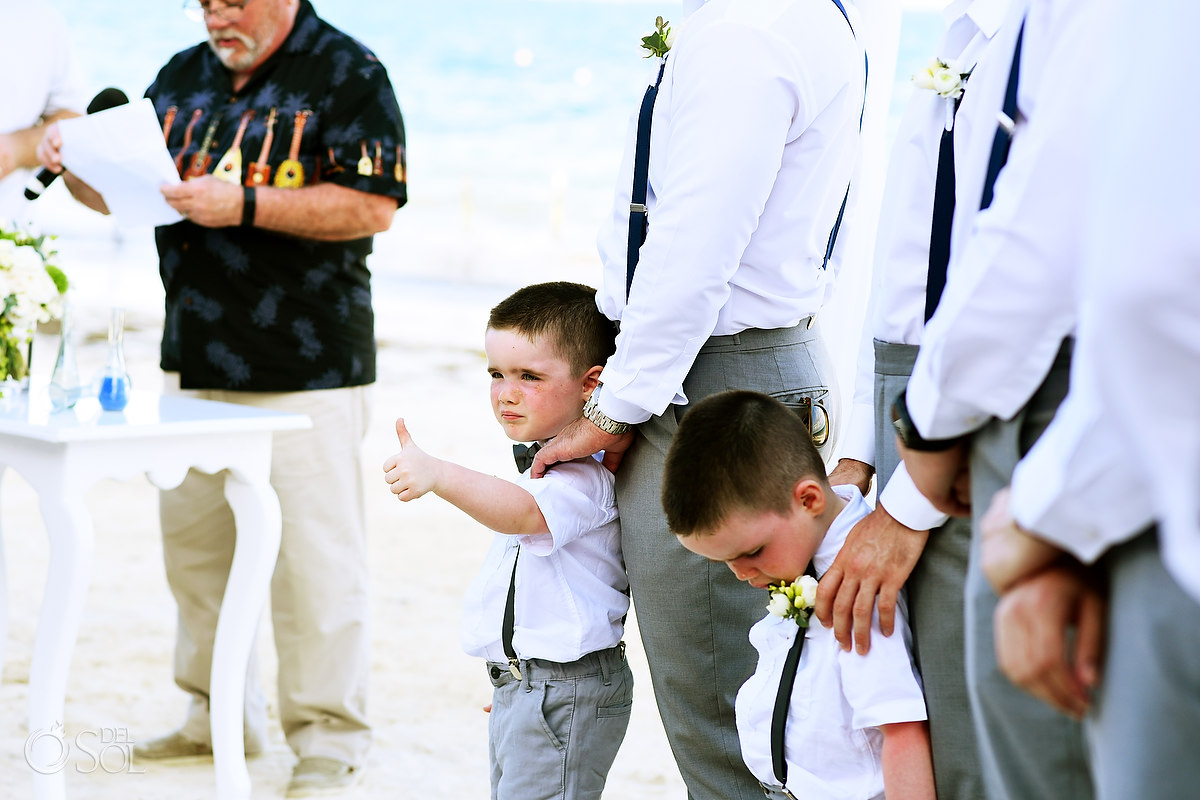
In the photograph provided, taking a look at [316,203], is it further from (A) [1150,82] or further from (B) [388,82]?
(A) [1150,82]

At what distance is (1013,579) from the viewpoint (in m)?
0.92

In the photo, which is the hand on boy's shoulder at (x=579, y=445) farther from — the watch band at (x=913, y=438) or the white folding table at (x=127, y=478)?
the white folding table at (x=127, y=478)

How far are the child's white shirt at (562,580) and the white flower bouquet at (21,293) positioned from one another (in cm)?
128

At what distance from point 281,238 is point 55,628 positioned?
1.08m

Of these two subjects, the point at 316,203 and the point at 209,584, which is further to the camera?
the point at 209,584

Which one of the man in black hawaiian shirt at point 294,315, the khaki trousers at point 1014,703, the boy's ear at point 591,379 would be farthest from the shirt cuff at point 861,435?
the man in black hawaiian shirt at point 294,315

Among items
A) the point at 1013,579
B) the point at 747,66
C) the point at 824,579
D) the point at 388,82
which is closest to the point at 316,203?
the point at 388,82

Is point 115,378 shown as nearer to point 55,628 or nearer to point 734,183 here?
point 55,628

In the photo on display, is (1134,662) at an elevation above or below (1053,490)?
below

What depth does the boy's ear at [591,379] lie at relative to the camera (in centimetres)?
186

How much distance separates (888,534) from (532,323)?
0.71 metres

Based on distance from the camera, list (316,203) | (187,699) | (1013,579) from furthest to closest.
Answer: (187,699)
(316,203)
(1013,579)

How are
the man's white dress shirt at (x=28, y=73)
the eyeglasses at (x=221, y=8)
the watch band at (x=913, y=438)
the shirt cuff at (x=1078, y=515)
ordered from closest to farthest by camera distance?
the shirt cuff at (x=1078, y=515) < the watch band at (x=913, y=438) < the eyeglasses at (x=221, y=8) < the man's white dress shirt at (x=28, y=73)

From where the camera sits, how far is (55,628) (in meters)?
2.31
